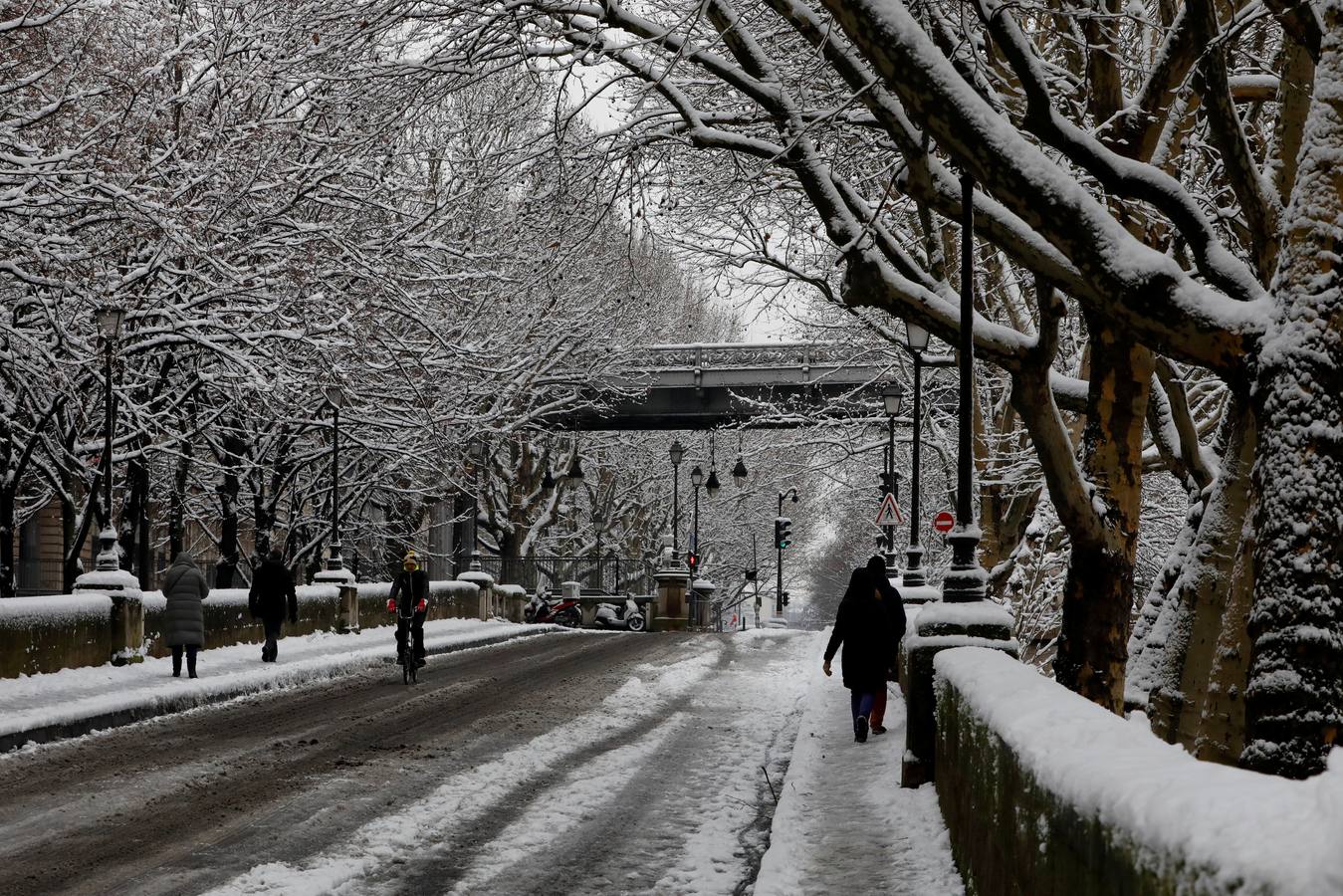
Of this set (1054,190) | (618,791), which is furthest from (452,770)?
(1054,190)

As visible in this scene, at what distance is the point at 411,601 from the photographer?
21.1 meters

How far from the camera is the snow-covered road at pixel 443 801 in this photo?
8.11m

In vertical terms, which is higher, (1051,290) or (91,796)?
(1051,290)

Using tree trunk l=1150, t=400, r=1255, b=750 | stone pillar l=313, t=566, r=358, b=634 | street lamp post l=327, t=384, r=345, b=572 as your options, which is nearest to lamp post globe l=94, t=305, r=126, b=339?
street lamp post l=327, t=384, r=345, b=572

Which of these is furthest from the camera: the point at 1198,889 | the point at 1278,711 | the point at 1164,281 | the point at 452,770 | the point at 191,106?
the point at 191,106

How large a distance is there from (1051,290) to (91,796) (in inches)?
331

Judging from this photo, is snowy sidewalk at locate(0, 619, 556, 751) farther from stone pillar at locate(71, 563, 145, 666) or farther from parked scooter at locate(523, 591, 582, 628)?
parked scooter at locate(523, 591, 582, 628)

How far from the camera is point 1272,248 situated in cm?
980

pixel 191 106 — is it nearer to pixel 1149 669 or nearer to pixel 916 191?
pixel 916 191

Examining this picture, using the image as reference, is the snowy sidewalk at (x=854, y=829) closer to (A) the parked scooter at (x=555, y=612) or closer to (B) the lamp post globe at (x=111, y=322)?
(B) the lamp post globe at (x=111, y=322)

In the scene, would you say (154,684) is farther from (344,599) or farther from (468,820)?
(344,599)

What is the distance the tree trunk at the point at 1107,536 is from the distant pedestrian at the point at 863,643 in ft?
7.06

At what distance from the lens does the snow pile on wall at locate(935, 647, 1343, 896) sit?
2361mm

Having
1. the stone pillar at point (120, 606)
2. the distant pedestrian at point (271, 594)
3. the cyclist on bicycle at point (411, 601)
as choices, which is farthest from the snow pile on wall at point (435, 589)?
the stone pillar at point (120, 606)
